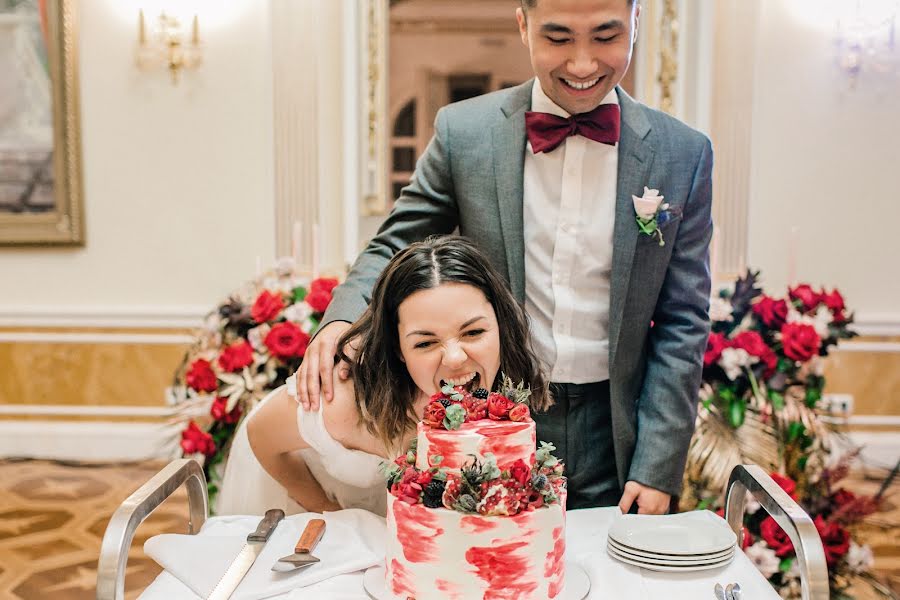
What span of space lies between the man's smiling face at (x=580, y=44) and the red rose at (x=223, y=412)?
1.73m

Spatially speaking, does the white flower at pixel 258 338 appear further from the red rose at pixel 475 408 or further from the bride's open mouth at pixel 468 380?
the red rose at pixel 475 408

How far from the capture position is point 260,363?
2.90m

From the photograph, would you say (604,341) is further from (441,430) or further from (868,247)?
(868,247)

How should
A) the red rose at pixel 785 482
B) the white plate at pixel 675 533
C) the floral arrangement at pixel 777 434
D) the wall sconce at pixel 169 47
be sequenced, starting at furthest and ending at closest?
the wall sconce at pixel 169 47, the floral arrangement at pixel 777 434, the red rose at pixel 785 482, the white plate at pixel 675 533

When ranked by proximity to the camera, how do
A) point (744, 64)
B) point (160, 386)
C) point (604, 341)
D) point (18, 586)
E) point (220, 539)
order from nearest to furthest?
point (220, 539)
point (604, 341)
point (18, 586)
point (744, 64)
point (160, 386)

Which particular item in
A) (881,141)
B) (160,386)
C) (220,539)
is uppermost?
(881,141)

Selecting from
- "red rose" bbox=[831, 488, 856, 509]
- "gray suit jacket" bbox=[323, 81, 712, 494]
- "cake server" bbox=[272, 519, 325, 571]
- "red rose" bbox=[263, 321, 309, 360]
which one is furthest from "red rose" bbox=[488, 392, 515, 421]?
"red rose" bbox=[831, 488, 856, 509]

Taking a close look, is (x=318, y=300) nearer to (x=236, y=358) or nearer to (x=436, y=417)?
(x=236, y=358)

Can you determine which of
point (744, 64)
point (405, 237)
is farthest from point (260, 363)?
point (744, 64)

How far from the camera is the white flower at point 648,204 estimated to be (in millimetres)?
1776

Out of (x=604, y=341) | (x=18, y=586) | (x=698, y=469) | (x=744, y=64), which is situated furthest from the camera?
(x=744, y=64)

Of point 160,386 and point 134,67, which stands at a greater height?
point 134,67

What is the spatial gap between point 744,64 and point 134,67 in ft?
12.7

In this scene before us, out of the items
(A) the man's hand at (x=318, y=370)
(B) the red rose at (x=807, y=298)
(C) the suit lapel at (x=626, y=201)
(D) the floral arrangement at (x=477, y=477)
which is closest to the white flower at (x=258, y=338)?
(A) the man's hand at (x=318, y=370)
